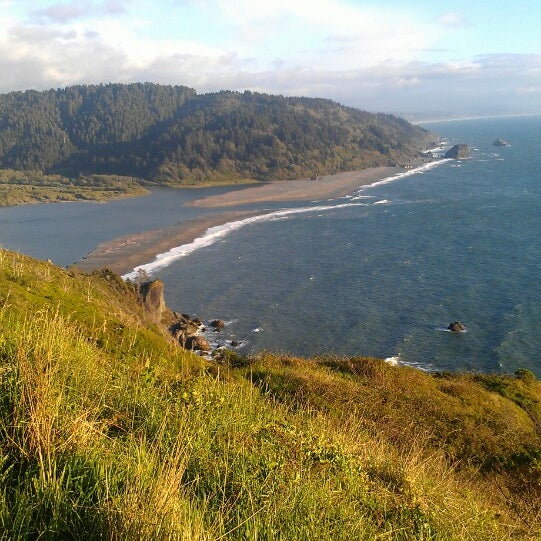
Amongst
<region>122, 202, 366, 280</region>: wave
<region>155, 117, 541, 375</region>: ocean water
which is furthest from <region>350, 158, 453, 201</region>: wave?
<region>155, 117, 541, 375</region>: ocean water

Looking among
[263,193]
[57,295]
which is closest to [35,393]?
[57,295]

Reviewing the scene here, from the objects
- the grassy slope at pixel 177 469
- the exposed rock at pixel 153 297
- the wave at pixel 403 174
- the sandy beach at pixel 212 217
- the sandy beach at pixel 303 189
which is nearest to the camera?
the grassy slope at pixel 177 469

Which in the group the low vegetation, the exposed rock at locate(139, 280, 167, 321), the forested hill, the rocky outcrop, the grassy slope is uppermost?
the forested hill

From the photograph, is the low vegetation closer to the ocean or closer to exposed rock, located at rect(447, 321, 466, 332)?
the ocean

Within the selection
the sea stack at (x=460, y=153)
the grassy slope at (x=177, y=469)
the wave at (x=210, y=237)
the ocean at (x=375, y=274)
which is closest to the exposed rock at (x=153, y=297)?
the ocean at (x=375, y=274)

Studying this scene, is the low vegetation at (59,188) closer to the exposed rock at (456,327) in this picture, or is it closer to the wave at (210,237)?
the wave at (210,237)

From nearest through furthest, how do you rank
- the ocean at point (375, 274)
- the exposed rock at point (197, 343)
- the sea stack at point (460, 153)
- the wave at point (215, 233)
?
the exposed rock at point (197, 343)
the ocean at point (375, 274)
the wave at point (215, 233)
the sea stack at point (460, 153)

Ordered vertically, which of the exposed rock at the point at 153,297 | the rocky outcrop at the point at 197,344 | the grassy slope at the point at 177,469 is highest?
the grassy slope at the point at 177,469
